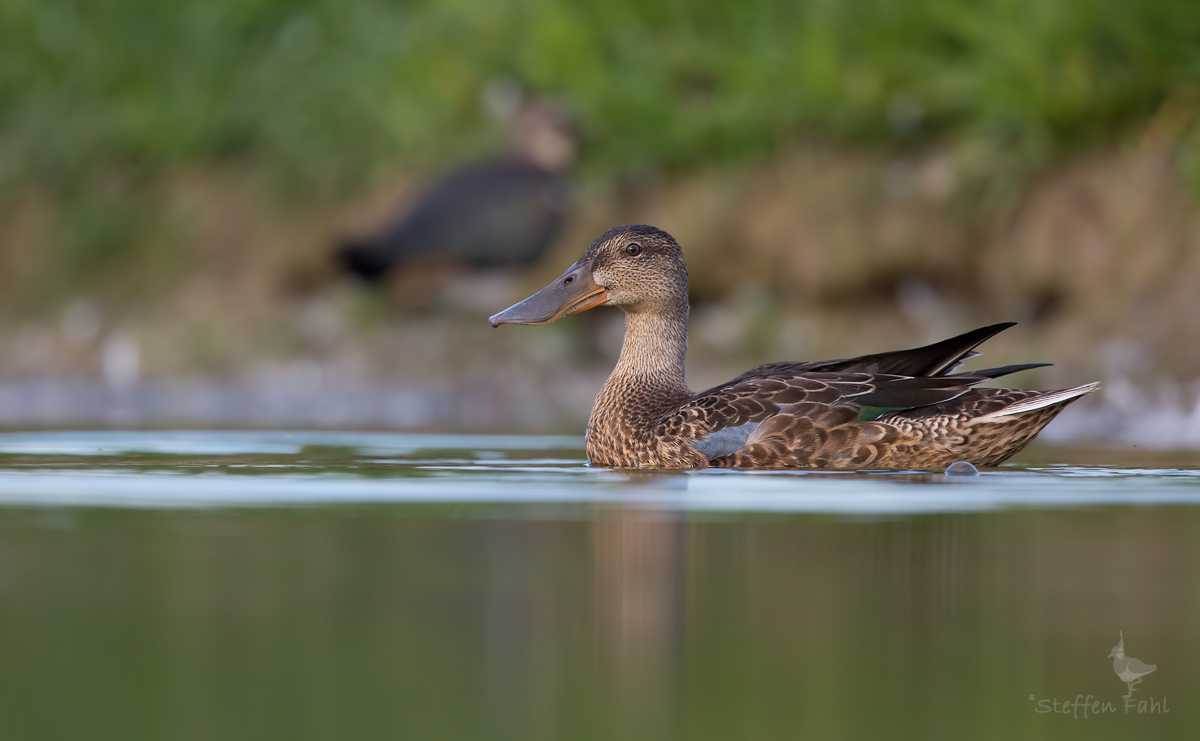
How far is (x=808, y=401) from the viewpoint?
560 cm

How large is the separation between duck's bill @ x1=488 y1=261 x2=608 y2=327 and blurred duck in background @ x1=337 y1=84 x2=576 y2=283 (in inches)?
199

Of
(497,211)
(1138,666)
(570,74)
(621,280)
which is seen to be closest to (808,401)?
(621,280)

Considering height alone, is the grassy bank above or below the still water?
above

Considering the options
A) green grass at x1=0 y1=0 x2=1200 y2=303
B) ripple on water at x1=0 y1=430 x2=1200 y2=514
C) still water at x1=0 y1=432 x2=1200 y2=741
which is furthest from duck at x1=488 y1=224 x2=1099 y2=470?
green grass at x1=0 y1=0 x2=1200 y2=303

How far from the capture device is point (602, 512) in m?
4.25

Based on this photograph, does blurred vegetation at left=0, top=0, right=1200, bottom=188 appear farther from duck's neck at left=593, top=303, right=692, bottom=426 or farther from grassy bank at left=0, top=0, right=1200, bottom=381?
duck's neck at left=593, top=303, right=692, bottom=426

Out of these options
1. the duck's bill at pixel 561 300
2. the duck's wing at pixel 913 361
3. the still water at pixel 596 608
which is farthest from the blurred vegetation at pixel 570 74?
the still water at pixel 596 608

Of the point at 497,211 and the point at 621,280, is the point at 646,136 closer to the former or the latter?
the point at 497,211

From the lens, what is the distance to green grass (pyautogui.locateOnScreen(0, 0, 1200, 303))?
8992 mm

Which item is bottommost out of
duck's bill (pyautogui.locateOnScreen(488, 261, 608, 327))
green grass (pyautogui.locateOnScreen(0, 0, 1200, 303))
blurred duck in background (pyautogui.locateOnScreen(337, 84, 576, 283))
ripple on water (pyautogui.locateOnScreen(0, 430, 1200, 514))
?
ripple on water (pyautogui.locateOnScreen(0, 430, 1200, 514))

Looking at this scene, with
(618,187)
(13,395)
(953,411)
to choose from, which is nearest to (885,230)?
(618,187)

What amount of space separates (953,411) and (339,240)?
7435 millimetres

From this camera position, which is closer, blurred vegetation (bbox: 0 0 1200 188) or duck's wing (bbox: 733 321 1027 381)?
duck's wing (bbox: 733 321 1027 381)

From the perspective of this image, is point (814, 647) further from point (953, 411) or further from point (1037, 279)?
point (1037, 279)
